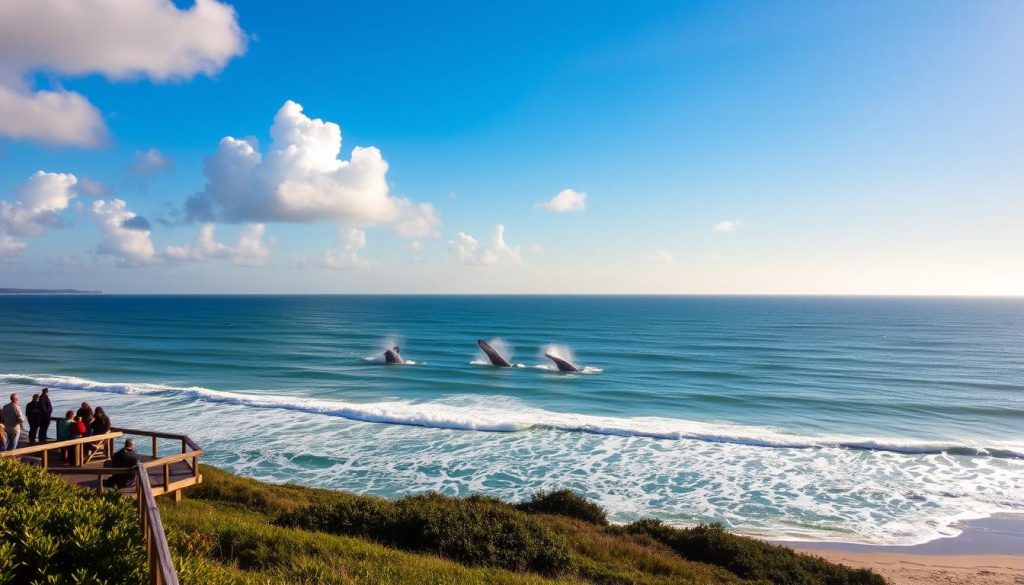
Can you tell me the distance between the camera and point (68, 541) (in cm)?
532

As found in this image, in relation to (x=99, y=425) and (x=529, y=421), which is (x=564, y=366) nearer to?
(x=529, y=421)

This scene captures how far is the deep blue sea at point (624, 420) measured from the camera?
2030cm

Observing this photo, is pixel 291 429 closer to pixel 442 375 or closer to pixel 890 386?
pixel 442 375

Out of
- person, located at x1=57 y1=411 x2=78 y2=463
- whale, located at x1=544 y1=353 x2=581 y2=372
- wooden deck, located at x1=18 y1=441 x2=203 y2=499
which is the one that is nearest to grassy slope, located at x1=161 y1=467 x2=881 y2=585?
wooden deck, located at x1=18 y1=441 x2=203 y2=499

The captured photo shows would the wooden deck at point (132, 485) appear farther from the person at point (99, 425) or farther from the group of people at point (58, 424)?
the person at point (99, 425)

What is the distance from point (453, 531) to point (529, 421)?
789 inches

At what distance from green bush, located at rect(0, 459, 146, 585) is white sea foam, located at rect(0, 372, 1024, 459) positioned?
23.9m

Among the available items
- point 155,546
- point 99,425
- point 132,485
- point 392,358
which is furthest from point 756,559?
point 392,358

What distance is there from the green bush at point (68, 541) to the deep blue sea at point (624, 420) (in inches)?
565

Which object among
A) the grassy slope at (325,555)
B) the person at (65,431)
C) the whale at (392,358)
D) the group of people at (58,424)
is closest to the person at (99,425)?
the group of people at (58,424)

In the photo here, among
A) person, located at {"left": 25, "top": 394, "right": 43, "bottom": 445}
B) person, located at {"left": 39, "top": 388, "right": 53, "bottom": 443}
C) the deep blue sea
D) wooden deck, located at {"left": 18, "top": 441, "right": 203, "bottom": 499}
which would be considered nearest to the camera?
wooden deck, located at {"left": 18, "top": 441, "right": 203, "bottom": 499}

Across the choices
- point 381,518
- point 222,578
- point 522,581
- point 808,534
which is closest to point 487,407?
point 808,534

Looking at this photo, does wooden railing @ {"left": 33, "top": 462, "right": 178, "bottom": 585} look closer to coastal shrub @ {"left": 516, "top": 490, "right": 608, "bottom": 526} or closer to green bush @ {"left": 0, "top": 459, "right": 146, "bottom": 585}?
green bush @ {"left": 0, "top": 459, "right": 146, "bottom": 585}

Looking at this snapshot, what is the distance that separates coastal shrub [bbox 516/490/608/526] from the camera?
1594 centimetres
